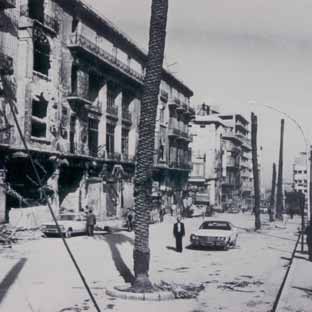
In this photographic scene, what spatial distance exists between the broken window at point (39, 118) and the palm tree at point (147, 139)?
20463 millimetres

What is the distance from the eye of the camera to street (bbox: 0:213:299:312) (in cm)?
1171

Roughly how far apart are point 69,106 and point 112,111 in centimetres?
826

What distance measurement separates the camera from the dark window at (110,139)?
4469 centimetres

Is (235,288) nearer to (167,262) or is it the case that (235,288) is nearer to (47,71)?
(167,262)

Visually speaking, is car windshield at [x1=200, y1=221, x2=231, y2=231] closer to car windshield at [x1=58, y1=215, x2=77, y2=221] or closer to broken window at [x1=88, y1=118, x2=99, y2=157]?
car windshield at [x1=58, y1=215, x2=77, y2=221]

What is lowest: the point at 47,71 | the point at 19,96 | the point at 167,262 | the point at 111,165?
the point at 167,262

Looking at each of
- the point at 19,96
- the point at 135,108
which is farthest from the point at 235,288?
the point at 135,108

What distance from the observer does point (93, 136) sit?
41.9 metres

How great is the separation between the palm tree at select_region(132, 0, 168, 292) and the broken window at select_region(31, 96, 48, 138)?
20463 millimetres

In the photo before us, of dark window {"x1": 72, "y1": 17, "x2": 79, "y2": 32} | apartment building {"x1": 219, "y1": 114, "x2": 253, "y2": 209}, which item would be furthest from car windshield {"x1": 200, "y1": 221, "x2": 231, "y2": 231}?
apartment building {"x1": 219, "y1": 114, "x2": 253, "y2": 209}

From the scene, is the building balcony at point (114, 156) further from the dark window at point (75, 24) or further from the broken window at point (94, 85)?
the dark window at point (75, 24)

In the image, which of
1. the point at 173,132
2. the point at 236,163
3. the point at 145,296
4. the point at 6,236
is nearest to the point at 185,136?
the point at 173,132

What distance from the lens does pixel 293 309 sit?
1164 cm

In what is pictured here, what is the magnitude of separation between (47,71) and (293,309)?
26316 mm
